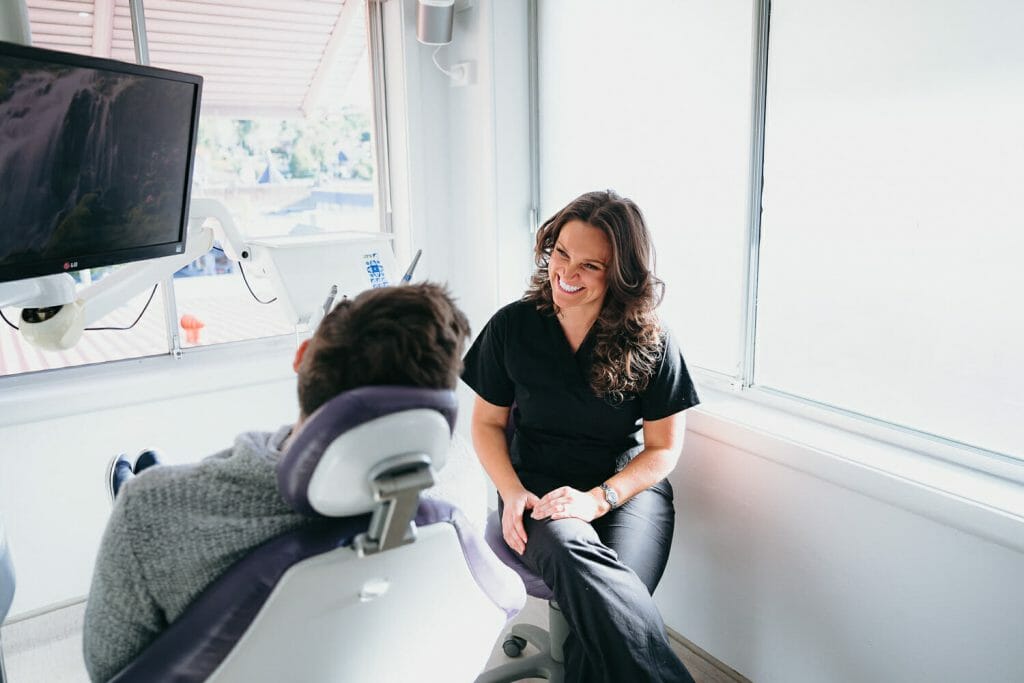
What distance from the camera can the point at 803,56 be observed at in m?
1.83

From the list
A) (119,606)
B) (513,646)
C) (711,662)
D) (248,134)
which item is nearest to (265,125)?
(248,134)

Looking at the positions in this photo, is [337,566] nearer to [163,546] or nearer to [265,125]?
[163,546]

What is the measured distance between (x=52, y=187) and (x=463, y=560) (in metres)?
0.99

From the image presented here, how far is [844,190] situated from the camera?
1.78 metres

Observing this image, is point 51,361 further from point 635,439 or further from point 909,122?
point 909,122

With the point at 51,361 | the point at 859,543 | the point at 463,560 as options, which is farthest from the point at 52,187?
the point at 859,543

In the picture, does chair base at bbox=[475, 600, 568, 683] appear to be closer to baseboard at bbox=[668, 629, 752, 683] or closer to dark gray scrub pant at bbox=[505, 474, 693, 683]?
dark gray scrub pant at bbox=[505, 474, 693, 683]

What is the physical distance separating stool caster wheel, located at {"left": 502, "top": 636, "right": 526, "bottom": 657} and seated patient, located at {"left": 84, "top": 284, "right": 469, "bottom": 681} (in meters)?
1.43

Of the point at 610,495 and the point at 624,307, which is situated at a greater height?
the point at 624,307

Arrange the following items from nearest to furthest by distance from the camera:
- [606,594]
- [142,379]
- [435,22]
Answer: [606,594], [142,379], [435,22]

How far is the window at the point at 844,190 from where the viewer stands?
1.52 metres

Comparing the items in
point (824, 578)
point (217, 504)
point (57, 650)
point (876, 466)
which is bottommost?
point (57, 650)

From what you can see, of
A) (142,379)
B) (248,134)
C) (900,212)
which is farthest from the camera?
(248,134)

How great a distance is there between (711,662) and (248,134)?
2.28m
